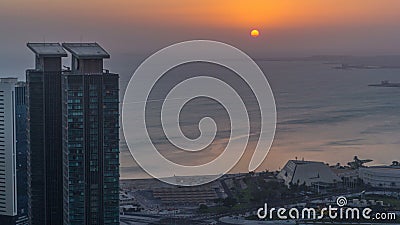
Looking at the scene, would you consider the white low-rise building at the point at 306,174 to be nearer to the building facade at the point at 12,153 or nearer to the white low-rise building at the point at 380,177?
the white low-rise building at the point at 380,177

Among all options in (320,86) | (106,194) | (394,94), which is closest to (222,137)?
(106,194)

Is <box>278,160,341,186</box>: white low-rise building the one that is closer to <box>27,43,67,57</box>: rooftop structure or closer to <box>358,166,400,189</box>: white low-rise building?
<box>358,166,400,189</box>: white low-rise building

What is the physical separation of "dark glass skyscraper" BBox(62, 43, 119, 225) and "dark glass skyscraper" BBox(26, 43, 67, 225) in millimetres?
201

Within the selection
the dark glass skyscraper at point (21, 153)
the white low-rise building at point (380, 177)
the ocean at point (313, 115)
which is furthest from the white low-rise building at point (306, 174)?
the dark glass skyscraper at point (21, 153)

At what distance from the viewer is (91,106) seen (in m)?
3.17

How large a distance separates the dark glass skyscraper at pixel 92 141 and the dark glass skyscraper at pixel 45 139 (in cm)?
20

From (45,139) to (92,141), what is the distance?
1.23 feet

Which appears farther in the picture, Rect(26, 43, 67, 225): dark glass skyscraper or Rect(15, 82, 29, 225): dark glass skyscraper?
Rect(15, 82, 29, 225): dark glass skyscraper

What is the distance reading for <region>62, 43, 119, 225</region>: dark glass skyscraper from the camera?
3168 millimetres

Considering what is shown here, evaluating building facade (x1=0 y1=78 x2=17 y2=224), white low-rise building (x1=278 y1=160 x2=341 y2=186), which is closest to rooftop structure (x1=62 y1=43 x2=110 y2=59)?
building facade (x1=0 y1=78 x2=17 y2=224)

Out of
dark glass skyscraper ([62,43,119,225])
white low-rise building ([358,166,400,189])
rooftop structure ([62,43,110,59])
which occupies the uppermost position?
rooftop structure ([62,43,110,59])

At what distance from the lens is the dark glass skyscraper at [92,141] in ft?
10.4

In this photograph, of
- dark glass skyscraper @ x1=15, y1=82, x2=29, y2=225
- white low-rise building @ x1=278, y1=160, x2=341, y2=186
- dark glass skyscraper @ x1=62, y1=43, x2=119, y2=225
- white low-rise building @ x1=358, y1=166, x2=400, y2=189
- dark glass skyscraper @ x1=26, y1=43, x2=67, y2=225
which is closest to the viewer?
dark glass skyscraper @ x1=62, y1=43, x2=119, y2=225

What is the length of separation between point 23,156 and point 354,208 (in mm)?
1889
